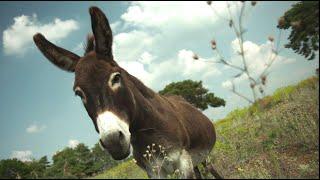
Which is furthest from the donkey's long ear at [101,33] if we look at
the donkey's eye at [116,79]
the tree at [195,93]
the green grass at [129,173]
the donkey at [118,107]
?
the tree at [195,93]

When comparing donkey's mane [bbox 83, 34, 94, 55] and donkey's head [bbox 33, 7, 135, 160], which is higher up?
donkey's mane [bbox 83, 34, 94, 55]

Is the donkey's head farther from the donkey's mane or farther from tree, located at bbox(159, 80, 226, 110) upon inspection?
tree, located at bbox(159, 80, 226, 110)

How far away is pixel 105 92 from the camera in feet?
14.3

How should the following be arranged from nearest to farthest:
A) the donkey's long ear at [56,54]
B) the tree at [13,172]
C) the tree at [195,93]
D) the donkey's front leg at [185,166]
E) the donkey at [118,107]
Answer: the donkey at [118,107] → the tree at [13,172] → the donkey's front leg at [185,166] → the donkey's long ear at [56,54] → the tree at [195,93]

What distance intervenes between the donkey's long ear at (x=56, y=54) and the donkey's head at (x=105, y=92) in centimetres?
32

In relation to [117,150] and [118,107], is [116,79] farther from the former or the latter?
[117,150]

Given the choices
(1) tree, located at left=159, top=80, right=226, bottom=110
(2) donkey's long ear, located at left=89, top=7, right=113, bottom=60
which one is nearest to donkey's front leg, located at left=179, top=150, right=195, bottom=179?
(2) donkey's long ear, located at left=89, top=7, right=113, bottom=60

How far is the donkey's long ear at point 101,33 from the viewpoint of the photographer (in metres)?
4.73

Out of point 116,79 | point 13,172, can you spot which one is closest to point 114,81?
point 116,79

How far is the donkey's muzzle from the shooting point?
3.88m

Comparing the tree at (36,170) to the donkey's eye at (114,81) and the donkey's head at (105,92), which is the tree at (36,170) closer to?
the donkey's head at (105,92)

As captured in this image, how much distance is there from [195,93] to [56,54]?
160ft

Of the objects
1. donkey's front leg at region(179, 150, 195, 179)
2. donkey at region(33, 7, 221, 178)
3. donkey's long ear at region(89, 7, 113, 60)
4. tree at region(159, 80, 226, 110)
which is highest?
tree at region(159, 80, 226, 110)

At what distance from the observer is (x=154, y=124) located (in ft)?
17.1
